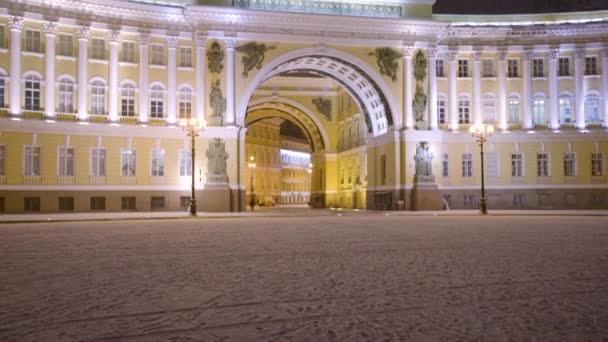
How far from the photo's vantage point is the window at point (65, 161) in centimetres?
4066

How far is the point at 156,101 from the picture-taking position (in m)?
43.5

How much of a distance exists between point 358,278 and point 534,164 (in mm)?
41402

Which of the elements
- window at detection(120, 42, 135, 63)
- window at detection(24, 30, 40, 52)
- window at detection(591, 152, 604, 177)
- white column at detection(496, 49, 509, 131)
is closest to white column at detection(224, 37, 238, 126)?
window at detection(120, 42, 135, 63)

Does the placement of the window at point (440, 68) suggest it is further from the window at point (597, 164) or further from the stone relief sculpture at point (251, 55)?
the stone relief sculpture at point (251, 55)

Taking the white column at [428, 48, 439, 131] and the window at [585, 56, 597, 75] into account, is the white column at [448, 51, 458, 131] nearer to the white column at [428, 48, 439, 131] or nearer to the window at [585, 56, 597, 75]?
the white column at [428, 48, 439, 131]

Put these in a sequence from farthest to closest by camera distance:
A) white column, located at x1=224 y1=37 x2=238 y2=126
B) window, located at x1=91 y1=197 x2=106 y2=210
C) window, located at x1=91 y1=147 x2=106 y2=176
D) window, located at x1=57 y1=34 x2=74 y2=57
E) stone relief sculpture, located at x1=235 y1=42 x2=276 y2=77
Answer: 1. stone relief sculpture, located at x1=235 y1=42 x2=276 y2=77
2. white column, located at x1=224 y1=37 x2=238 y2=126
3. window, located at x1=91 y1=147 x2=106 y2=176
4. window, located at x1=91 y1=197 x2=106 y2=210
5. window, located at x1=57 y1=34 x2=74 y2=57

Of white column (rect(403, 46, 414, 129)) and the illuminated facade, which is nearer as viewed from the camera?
the illuminated facade

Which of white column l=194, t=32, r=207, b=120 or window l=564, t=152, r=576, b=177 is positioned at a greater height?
white column l=194, t=32, r=207, b=120

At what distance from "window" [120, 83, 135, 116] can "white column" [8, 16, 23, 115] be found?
6.06 meters

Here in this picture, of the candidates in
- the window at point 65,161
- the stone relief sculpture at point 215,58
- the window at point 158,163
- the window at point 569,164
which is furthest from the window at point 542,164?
the window at point 65,161

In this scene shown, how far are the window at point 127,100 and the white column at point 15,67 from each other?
19.9 ft

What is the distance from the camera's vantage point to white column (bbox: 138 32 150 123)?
1684 inches

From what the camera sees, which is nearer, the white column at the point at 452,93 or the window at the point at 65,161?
the window at the point at 65,161

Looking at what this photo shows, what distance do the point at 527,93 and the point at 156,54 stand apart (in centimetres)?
2591
